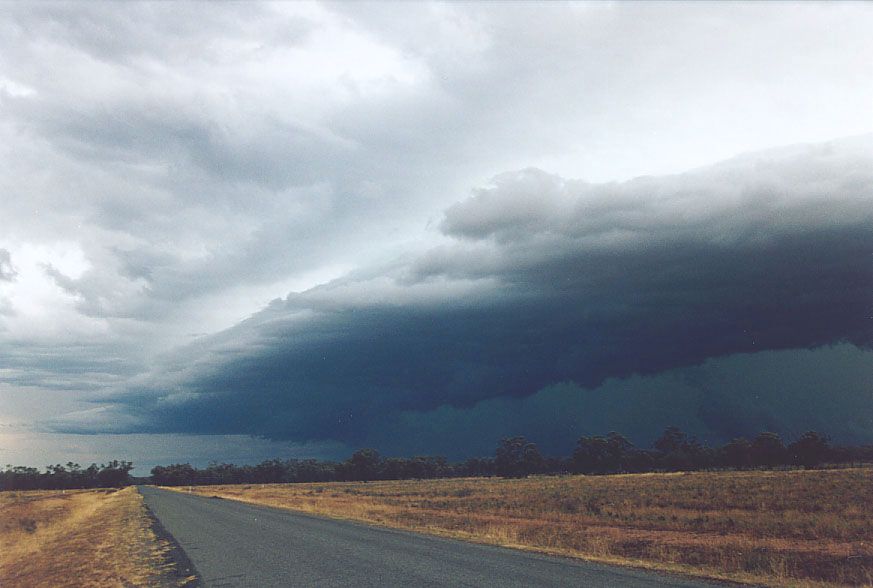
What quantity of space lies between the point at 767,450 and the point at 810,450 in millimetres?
12691

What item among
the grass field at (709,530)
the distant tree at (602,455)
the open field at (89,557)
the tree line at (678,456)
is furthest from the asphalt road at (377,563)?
the distant tree at (602,455)

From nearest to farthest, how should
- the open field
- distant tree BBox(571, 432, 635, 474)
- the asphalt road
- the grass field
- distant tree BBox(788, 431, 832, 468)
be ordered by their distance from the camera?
the asphalt road, the open field, the grass field, distant tree BBox(788, 431, 832, 468), distant tree BBox(571, 432, 635, 474)

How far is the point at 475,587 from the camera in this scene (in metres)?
14.3

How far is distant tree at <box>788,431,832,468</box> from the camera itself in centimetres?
13488

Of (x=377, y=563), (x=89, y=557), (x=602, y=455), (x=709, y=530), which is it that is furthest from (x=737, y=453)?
(x=89, y=557)

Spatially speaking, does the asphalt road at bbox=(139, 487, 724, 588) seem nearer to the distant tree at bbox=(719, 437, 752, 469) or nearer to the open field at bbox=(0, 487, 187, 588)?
the open field at bbox=(0, 487, 187, 588)

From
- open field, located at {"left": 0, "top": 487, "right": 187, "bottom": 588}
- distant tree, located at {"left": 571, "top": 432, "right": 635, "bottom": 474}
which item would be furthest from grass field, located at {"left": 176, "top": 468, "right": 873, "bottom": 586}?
distant tree, located at {"left": 571, "top": 432, "right": 635, "bottom": 474}

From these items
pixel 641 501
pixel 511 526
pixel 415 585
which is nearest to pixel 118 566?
pixel 415 585

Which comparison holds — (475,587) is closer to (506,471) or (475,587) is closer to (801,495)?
(801,495)

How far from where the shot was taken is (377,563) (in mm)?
18297

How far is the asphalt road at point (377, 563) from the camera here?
15.2 meters

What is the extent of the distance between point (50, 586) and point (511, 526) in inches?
820

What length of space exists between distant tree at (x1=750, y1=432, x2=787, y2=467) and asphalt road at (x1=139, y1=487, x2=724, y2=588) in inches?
5804

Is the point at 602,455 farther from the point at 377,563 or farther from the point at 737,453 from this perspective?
the point at 377,563
